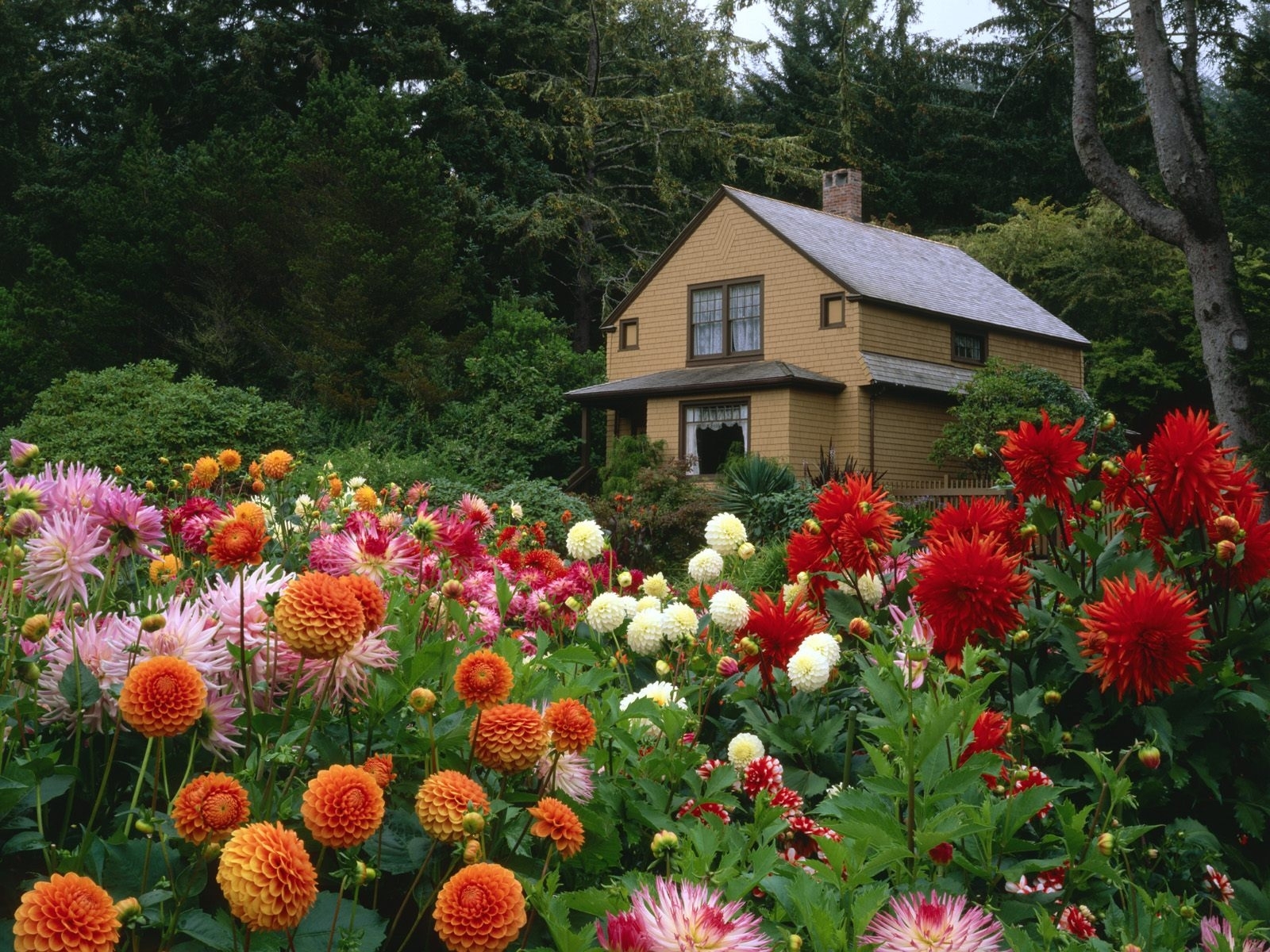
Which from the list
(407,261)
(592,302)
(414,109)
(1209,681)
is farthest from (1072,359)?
(1209,681)

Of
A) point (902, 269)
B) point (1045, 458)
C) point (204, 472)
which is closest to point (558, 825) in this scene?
point (1045, 458)

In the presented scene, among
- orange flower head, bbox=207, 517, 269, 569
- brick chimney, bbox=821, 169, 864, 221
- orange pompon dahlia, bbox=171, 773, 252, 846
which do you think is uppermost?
brick chimney, bbox=821, 169, 864, 221

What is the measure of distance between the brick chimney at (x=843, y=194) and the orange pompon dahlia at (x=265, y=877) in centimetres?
2458

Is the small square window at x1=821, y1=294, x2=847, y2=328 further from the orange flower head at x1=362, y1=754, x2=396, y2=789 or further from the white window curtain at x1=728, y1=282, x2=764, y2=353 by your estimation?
the orange flower head at x1=362, y1=754, x2=396, y2=789

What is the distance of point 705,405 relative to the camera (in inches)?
830

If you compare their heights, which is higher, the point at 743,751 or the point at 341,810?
the point at 341,810

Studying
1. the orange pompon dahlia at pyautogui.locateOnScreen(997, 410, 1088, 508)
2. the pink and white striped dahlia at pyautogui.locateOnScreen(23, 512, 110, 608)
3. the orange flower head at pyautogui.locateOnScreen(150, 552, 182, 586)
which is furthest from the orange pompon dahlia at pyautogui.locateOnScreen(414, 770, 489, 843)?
the orange pompon dahlia at pyautogui.locateOnScreen(997, 410, 1088, 508)

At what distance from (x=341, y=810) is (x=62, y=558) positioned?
88cm

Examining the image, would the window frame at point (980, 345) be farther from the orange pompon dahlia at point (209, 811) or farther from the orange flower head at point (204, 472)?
the orange pompon dahlia at point (209, 811)

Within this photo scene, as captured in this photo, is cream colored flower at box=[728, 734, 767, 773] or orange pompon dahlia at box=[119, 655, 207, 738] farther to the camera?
cream colored flower at box=[728, 734, 767, 773]

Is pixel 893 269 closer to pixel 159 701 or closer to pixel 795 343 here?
pixel 795 343

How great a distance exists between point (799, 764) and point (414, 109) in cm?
2796

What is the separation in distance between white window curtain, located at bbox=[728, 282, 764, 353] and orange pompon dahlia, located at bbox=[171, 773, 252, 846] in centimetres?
2051

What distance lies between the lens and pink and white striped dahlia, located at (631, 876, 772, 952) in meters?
1.20
